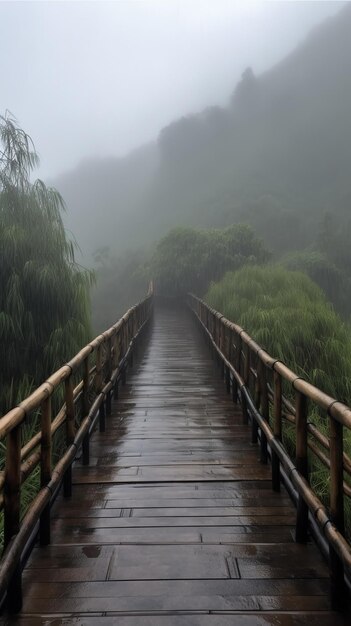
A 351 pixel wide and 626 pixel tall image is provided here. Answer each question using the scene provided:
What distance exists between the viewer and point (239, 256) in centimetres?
2358

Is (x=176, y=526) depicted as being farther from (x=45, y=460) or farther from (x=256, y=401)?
(x=256, y=401)

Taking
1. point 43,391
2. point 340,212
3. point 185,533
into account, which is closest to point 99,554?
point 185,533

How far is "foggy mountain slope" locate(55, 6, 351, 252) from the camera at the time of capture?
74.9m

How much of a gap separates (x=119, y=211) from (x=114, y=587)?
355ft

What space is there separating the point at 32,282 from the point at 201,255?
58.5 ft

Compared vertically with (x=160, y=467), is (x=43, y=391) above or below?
above

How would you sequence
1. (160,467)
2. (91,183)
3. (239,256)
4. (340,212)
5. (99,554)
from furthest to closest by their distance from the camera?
(91,183) < (340,212) < (239,256) < (160,467) < (99,554)

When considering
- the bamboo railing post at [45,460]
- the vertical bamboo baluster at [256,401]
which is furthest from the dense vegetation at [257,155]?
the bamboo railing post at [45,460]

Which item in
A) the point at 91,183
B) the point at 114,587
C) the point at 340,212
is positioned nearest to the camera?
the point at 114,587

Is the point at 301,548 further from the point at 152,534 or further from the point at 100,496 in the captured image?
the point at 100,496

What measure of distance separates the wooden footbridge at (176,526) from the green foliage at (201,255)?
19782 mm

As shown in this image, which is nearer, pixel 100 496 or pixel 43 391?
pixel 43 391

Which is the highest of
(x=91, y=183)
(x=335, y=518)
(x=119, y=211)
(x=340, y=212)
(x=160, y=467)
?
(x=91, y=183)

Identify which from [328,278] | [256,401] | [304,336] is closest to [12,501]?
[256,401]
